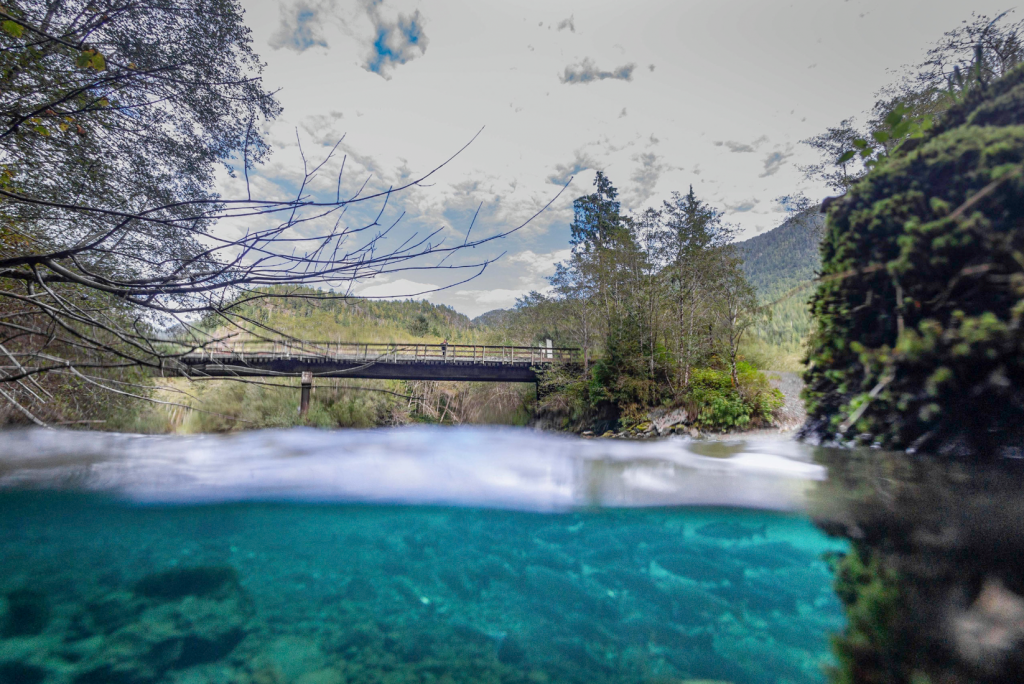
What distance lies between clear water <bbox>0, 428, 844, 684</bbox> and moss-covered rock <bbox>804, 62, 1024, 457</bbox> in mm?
972

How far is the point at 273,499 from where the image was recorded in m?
5.39

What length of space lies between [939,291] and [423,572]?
4.35 metres

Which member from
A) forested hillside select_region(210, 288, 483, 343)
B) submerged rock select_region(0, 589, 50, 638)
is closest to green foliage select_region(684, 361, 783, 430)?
forested hillside select_region(210, 288, 483, 343)

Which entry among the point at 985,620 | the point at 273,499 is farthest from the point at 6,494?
the point at 985,620

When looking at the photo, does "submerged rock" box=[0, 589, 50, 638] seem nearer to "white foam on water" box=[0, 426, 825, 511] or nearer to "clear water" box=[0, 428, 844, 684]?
"clear water" box=[0, 428, 844, 684]

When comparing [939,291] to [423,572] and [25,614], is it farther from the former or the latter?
[25,614]

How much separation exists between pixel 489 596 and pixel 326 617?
1426 mm

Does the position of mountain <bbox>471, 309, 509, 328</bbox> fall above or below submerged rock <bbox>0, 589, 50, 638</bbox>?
above

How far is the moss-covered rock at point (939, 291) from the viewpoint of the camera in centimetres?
130

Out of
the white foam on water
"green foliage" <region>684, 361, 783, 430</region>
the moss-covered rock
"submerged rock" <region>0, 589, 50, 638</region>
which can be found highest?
the moss-covered rock

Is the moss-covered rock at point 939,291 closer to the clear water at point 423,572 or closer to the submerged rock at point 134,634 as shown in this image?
the clear water at point 423,572

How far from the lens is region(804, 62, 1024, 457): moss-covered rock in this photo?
1301 mm

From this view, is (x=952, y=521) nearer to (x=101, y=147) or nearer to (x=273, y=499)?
(x=273, y=499)

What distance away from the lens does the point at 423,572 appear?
3.87 meters
